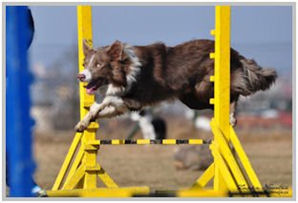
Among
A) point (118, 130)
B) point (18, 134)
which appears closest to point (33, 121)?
point (18, 134)

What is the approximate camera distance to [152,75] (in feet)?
23.8

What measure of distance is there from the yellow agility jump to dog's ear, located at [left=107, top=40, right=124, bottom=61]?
26 cm

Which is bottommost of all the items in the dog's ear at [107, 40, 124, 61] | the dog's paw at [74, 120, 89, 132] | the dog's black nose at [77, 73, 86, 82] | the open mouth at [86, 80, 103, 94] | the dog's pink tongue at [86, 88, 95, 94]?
the dog's paw at [74, 120, 89, 132]

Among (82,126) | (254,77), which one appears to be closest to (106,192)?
(82,126)

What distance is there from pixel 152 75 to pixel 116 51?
356 millimetres

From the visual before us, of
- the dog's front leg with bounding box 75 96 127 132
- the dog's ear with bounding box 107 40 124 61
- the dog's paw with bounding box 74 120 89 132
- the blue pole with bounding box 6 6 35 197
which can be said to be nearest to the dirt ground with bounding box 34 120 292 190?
the dog's paw with bounding box 74 120 89 132

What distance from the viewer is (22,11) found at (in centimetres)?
496

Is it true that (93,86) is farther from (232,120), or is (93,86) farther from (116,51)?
(232,120)

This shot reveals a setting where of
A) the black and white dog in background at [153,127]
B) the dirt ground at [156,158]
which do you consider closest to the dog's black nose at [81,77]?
the dirt ground at [156,158]

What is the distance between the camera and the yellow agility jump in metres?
6.53

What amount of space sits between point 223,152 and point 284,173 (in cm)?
531

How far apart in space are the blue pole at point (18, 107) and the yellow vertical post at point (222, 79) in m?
2.26

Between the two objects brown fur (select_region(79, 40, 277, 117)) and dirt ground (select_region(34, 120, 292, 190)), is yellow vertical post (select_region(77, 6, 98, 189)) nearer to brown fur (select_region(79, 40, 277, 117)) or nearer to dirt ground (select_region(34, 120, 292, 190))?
brown fur (select_region(79, 40, 277, 117))

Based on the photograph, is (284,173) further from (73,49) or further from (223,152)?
(223,152)
